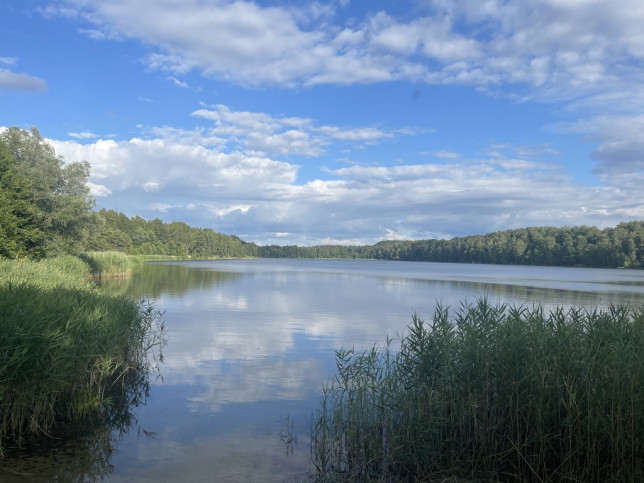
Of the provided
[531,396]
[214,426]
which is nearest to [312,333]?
[214,426]

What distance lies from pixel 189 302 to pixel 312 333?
1340 cm

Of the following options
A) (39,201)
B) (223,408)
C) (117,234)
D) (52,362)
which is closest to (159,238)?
(117,234)

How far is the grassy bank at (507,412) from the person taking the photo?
20.8 ft

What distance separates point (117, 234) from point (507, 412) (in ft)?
359

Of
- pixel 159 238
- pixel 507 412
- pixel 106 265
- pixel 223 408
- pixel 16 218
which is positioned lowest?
pixel 223 408

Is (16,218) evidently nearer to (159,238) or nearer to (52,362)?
(52,362)

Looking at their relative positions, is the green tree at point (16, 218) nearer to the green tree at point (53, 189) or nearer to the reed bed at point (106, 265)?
the green tree at point (53, 189)

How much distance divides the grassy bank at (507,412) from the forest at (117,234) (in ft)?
97.5

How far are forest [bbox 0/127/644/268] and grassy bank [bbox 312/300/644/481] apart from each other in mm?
29710

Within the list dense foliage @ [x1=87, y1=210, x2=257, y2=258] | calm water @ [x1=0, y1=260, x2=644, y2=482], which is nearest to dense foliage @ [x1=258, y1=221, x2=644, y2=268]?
dense foliage @ [x1=87, y1=210, x2=257, y2=258]

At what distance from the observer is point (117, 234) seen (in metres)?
105

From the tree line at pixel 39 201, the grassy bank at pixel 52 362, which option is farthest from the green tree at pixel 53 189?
the grassy bank at pixel 52 362

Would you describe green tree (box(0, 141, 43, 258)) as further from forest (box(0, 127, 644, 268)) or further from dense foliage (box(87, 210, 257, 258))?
dense foliage (box(87, 210, 257, 258))

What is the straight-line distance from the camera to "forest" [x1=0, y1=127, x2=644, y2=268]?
34.5 m
